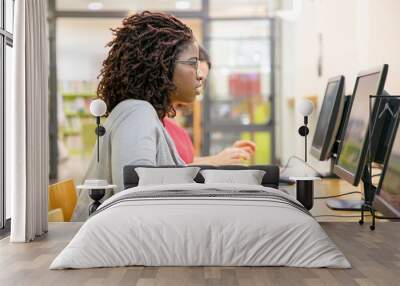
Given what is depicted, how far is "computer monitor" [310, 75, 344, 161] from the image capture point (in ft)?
14.9

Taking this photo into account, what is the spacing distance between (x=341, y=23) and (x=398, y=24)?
1.04 meters

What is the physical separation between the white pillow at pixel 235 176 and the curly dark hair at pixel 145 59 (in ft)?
1.87

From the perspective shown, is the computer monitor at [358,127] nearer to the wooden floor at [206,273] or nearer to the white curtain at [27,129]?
the wooden floor at [206,273]

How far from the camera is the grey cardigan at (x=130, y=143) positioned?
4.51 metres

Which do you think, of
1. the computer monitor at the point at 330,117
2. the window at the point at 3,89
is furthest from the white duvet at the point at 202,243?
the window at the point at 3,89

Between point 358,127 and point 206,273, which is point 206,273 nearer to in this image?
point 206,273

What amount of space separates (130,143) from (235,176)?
26.4 inches

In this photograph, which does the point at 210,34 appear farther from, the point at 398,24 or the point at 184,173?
the point at 184,173

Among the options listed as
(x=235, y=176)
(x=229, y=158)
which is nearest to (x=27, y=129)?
(x=235, y=176)

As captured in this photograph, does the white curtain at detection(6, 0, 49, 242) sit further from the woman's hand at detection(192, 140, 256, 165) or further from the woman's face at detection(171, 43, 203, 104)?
the woman's hand at detection(192, 140, 256, 165)

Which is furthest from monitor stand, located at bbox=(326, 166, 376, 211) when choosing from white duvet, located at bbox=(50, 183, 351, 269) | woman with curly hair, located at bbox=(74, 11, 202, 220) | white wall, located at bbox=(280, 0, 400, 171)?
white wall, located at bbox=(280, 0, 400, 171)

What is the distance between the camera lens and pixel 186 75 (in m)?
4.82

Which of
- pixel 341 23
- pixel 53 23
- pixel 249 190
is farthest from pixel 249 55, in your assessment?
pixel 249 190

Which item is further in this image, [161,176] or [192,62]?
[192,62]
